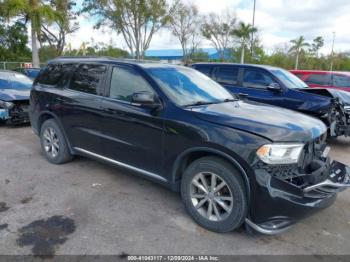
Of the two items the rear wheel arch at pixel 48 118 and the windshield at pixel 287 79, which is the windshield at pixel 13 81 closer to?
the rear wheel arch at pixel 48 118

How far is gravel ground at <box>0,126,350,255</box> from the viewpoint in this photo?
2.90 m

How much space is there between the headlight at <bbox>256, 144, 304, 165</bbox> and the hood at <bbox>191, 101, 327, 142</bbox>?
0.07 metres

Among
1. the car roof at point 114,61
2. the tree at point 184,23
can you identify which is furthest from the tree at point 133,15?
the car roof at point 114,61

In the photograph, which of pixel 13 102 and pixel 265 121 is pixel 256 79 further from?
pixel 13 102

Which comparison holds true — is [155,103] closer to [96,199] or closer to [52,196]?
[96,199]

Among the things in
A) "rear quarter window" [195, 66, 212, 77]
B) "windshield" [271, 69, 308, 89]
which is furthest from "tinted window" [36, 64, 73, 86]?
"windshield" [271, 69, 308, 89]

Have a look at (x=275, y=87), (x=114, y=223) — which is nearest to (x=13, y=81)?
(x=114, y=223)

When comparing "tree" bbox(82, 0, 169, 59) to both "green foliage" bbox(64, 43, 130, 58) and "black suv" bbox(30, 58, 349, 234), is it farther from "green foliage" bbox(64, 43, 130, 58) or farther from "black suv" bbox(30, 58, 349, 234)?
"black suv" bbox(30, 58, 349, 234)

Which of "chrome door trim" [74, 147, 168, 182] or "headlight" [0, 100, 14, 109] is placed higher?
"headlight" [0, 100, 14, 109]

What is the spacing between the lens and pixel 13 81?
858 centimetres

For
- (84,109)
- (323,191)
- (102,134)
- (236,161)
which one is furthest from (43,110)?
(323,191)

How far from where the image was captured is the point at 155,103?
3.48m

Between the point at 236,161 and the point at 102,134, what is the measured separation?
2.09 m

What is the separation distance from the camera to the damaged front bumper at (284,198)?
273 centimetres
